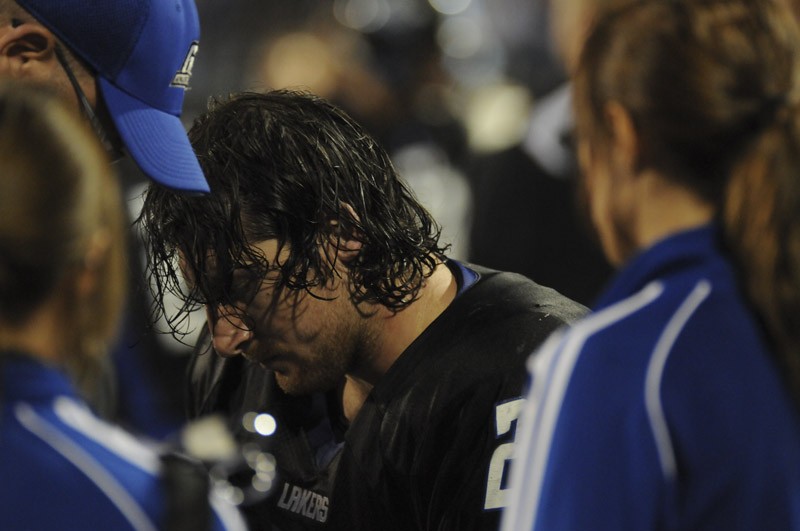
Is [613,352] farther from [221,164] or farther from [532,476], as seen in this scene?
[221,164]

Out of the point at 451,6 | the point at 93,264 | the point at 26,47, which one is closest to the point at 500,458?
the point at 93,264

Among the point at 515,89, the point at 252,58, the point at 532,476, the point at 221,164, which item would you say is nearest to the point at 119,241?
the point at 532,476

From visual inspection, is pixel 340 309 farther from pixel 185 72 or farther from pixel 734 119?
pixel 734 119

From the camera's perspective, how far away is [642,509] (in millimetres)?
1059

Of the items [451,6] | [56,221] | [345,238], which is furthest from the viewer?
[451,6]

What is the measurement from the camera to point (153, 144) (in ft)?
5.81

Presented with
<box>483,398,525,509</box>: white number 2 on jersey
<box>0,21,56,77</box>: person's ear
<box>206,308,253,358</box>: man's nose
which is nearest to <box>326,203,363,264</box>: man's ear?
<box>206,308,253,358</box>: man's nose

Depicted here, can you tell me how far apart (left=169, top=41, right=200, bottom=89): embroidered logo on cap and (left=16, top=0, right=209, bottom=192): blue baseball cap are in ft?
0.07

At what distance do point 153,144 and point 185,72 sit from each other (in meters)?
0.21

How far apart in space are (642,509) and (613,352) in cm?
15

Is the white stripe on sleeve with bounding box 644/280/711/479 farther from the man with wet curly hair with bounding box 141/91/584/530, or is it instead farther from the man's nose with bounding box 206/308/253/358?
the man's nose with bounding box 206/308/253/358

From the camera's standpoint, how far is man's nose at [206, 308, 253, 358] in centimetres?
201

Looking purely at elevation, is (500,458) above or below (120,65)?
below

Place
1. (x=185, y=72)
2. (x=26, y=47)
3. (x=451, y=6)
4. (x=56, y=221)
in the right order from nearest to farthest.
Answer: (x=56, y=221) < (x=26, y=47) < (x=185, y=72) < (x=451, y=6)
